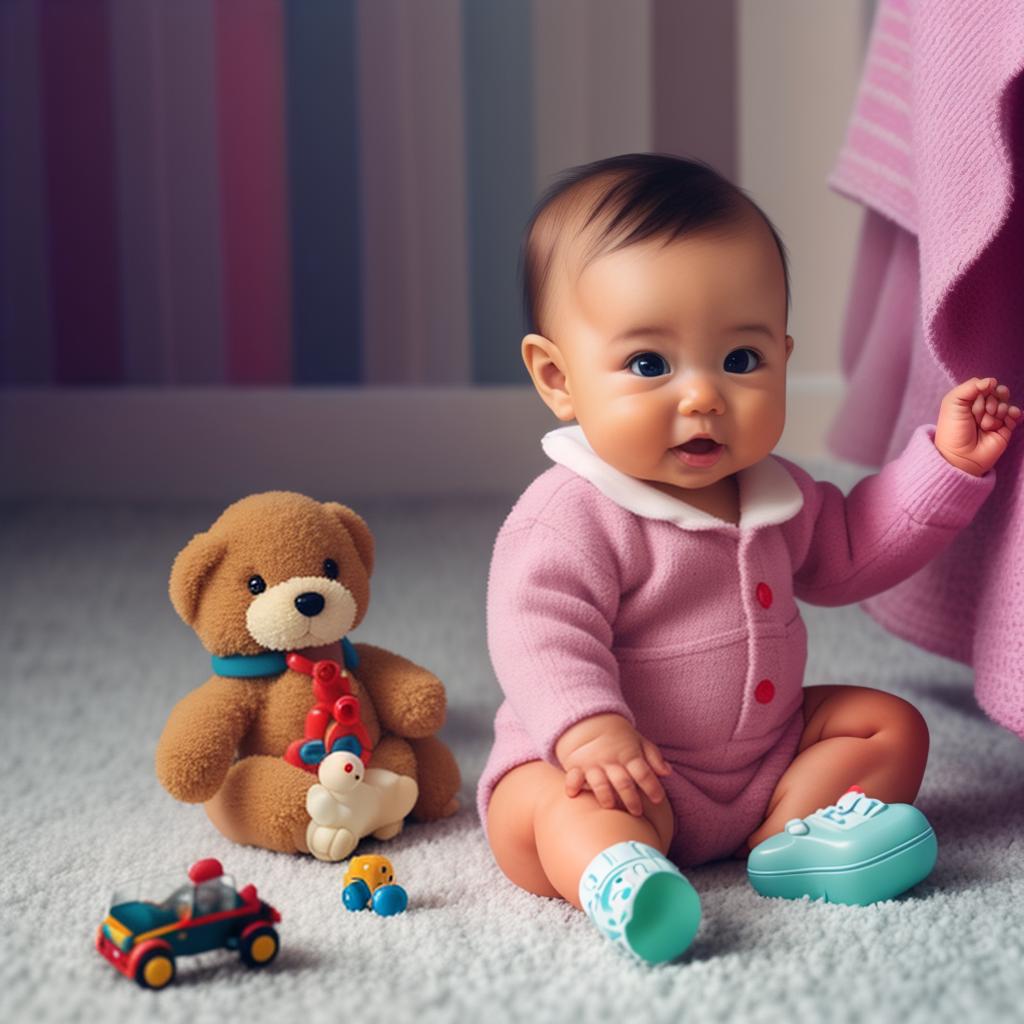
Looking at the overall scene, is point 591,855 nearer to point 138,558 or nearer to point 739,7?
point 138,558

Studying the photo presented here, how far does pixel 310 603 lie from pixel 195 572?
8 centimetres

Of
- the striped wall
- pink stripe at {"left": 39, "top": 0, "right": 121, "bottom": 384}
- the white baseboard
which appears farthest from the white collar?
pink stripe at {"left": 39, "top": 0, "right": 121, "bottom": 384}

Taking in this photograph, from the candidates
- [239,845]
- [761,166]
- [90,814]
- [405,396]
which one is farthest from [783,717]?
[761,166]

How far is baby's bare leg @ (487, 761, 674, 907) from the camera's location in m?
0.69

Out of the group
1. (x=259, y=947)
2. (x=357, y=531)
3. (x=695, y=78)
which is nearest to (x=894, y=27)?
(x=357, y=531)

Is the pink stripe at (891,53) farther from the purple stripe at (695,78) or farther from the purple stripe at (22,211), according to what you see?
the purple stripe at (22,211)

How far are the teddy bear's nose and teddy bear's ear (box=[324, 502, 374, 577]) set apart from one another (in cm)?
6

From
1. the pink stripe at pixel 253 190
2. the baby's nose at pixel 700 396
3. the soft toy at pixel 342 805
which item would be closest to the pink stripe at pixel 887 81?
the baby's nose at pixel 700 396

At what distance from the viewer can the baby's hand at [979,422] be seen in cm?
82

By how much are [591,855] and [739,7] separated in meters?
1.92

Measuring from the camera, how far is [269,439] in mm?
2186

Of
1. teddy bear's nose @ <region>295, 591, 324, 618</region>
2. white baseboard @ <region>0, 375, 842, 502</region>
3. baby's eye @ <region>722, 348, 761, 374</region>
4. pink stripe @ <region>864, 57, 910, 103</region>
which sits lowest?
white baseboard @ <region>0, 375, 842, 502</region>

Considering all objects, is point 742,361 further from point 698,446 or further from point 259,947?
point 259,947

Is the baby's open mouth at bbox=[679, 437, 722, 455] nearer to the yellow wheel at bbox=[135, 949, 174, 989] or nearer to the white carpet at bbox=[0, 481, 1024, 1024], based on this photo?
the white carpet at bbox=[0, 481, 1024, 1024]
